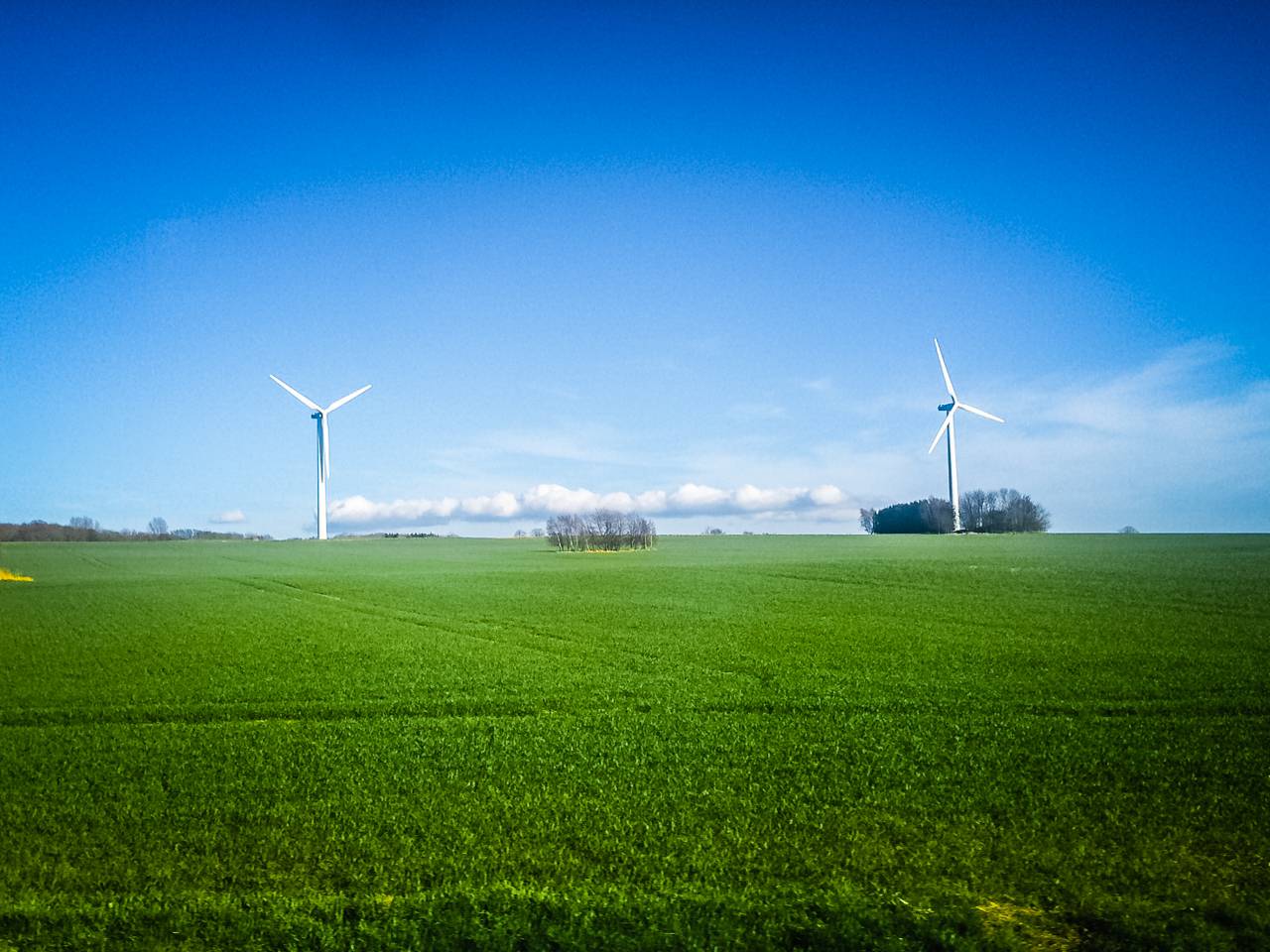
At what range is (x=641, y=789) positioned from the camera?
312 inches

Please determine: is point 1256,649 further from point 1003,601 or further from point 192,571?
point 192,571

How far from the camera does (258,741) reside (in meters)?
10.1

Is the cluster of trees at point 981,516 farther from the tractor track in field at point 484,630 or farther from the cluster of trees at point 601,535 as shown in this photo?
the tractor track in field at point 484,630

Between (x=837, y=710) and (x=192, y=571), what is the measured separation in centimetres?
4901

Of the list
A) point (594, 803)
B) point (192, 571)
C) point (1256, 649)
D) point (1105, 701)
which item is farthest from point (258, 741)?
point (192, 571)

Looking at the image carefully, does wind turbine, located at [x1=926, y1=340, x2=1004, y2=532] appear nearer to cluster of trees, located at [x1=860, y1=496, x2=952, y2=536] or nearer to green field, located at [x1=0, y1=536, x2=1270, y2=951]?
cluster of trees, located at [x1=860, y1=496, x2=952, y2=536]

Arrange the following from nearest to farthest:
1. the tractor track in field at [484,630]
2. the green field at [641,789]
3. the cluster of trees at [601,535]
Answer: the green field at [641,789]
the tractor track in field at [484,630]
the cluster of trees at [601,535]

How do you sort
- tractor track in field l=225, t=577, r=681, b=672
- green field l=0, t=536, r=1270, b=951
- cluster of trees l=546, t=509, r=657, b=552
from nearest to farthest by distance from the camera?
green field l=0, t=536, r=1270, b=951
tractor track in field l=225, t=577, r=681, b=672
cluster of trees l=546, t=509, r=657, b=552

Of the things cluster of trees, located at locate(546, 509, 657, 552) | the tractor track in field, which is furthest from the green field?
cluster of trees, located at locate(546, 509, 657, 552)

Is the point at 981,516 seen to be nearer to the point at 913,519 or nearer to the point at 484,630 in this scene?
the point at 913,519

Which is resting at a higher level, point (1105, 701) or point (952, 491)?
point (952, 491)

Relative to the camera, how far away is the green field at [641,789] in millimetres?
5414

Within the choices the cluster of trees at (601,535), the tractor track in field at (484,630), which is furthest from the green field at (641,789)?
the cluster of trees at (601,535)

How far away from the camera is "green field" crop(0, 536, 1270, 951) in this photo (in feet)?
17.8
